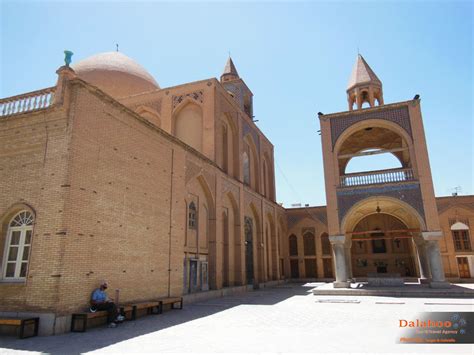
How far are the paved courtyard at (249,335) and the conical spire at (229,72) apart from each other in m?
19.1

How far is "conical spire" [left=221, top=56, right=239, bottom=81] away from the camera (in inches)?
1011

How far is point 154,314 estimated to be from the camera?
10.1m

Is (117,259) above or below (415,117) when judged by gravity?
below

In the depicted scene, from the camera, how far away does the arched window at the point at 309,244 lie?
28750mm

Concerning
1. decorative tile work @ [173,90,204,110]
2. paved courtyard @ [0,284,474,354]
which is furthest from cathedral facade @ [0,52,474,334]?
paved courtyard @ [0,284,474,354]

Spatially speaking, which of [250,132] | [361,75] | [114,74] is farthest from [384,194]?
[114,74]

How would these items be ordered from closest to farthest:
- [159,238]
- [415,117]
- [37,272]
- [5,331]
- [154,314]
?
[5,331] → [37,272] → [154,314] → [159,238] → [415,117]

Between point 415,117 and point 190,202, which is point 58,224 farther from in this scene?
point 415,117

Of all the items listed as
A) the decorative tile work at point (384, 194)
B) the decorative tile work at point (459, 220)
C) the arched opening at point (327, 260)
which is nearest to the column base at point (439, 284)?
the decorative tile work at point (384, 194)

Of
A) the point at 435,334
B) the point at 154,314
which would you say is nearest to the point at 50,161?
the point at 154,314

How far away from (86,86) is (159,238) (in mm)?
5085

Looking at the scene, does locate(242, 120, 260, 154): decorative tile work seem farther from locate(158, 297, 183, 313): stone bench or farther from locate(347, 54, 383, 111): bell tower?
locate(158, 297, 183, 313): stone bench

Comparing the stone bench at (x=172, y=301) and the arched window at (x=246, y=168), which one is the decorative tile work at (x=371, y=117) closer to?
the arched window at (x=246, y=168)

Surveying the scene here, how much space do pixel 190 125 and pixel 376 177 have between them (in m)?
9.56
